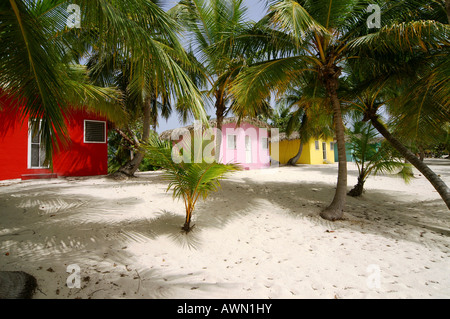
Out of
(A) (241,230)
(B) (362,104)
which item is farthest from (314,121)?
(A) (241,230)

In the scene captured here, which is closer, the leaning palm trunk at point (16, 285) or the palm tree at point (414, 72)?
the leaning palm trunk at point (16, 285)

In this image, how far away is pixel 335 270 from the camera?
9.40ft

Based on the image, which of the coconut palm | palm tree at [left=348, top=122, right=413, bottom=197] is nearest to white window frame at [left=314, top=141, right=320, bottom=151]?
palm tree at [left=348, top=122, right=413, bottom=197]

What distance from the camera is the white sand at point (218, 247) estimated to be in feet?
7.88

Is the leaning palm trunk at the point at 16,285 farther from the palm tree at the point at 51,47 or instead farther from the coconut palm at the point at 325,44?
the coconut palm at the point at 325,44

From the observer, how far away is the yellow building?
16656 mm

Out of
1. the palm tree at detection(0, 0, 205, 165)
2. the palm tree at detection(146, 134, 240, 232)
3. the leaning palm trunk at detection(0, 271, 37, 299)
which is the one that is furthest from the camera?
the palm tree at detection(146, 134, 240, 232)

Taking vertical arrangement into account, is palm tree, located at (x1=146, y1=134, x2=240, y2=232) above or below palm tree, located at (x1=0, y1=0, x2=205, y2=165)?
below

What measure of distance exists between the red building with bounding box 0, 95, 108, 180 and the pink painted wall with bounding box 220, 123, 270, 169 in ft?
20.3

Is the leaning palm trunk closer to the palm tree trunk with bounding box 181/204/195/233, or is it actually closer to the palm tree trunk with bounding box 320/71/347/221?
the palm tree trunk with bounding box 181/204/195/233

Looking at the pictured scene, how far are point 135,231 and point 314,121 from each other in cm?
686

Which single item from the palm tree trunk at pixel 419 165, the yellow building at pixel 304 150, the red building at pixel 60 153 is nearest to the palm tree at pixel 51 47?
the red building at pixel 60 153

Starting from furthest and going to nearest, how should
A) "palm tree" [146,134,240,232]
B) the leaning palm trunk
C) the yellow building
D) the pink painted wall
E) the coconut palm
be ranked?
the yellow building, the pink painted wall, the coconut palm, "palm tree" [146,134,240,232], the leaning palm trunk
